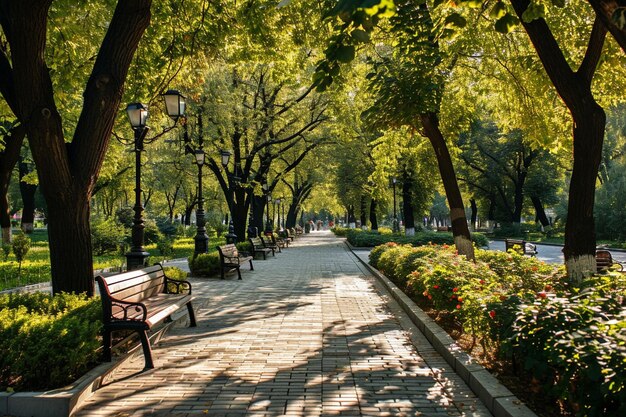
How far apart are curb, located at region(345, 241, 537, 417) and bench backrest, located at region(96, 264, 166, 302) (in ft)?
12.8

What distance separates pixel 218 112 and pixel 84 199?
44.8ft

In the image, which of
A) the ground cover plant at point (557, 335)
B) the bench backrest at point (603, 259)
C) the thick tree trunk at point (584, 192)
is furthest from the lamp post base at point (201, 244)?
the thick tree trunk at point (584, 192)

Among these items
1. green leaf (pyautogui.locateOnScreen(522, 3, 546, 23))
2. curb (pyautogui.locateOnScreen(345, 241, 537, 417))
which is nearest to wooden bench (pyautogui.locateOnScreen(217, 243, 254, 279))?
curb (pyautogui.locateOnScreen(345, 241, 537, 417))

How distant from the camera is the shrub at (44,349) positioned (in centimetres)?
420

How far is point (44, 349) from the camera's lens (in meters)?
4.25

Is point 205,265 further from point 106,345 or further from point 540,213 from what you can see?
point 540,213

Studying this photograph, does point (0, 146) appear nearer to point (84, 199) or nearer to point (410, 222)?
point (84, 199)

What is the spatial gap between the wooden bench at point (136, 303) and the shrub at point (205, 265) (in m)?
6.55

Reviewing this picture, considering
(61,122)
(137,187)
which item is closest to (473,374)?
(61,122)

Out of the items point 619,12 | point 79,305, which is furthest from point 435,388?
point 79,305

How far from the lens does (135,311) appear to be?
589cm

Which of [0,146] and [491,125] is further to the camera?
[491,125]

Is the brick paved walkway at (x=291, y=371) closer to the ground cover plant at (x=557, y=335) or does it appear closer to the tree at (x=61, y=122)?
the ground cover plant at (x=557, y=335)

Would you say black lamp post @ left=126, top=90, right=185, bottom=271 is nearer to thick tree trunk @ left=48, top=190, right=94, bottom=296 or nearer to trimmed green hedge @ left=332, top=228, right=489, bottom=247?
thick tree trunk @ left=48, top=190, right=94, bottom=296
